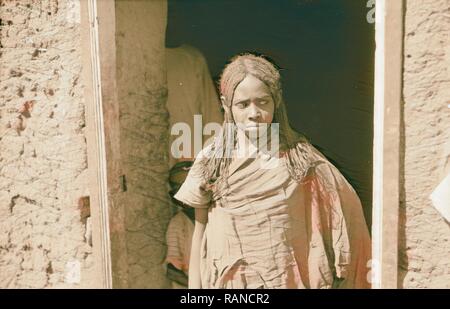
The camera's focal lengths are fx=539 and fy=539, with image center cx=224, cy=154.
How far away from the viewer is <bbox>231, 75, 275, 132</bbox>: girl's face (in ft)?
8.59

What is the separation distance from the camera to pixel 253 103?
2.63 metres

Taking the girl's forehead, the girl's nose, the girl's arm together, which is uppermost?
the girl's forehead

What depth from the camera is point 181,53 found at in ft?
9.33

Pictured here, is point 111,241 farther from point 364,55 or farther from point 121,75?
point 364,55

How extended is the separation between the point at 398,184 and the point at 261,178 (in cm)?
65

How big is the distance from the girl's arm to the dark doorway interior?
2.20 ft

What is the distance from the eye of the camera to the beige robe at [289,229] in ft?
8.61

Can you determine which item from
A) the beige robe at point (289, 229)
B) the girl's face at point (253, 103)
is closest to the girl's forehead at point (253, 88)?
the girl's face at point (253, 103)

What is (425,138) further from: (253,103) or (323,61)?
(253,103)

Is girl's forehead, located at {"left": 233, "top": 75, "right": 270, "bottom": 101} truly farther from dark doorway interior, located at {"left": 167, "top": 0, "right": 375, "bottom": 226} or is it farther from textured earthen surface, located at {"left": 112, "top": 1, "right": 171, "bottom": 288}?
textured earthen surface, located at {"left": 112, "top": 1, "right": 171, "bottom": 288}

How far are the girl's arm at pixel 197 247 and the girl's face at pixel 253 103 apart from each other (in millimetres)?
514

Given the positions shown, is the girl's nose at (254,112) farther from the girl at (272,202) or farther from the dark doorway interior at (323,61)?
the dark doorway interior at (323,61)

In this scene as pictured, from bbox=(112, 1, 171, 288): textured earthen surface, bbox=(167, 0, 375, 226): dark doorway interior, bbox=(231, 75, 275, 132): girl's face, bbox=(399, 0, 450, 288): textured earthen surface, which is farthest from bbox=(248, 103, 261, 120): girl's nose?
bbox=(399, 0, 450, 288): textured earthen surface

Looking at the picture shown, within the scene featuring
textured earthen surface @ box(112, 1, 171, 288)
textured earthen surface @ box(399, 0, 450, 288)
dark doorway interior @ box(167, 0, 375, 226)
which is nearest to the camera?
textured earthen surface @ box(399, 0, 450, 288)
